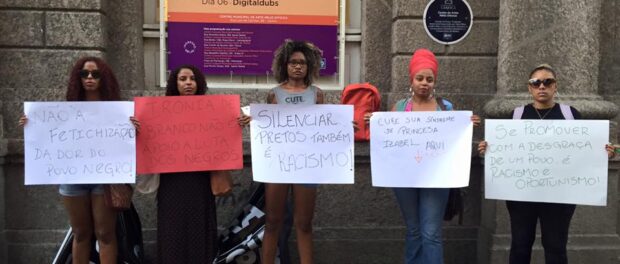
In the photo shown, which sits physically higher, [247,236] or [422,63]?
[422,63]

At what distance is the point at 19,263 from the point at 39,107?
1.93 metres

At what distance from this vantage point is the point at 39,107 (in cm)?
354

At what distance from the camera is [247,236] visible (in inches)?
169

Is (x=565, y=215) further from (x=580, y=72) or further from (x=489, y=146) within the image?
(x=580, y=72)

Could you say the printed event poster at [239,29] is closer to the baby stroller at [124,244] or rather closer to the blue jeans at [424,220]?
the baby stroller at [124,244]

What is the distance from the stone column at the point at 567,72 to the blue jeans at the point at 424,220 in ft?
3.89

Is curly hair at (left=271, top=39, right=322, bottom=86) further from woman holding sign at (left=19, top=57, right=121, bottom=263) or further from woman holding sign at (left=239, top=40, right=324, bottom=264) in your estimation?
woman holding sign at (left=19, top=57, right=121, bottom=263)

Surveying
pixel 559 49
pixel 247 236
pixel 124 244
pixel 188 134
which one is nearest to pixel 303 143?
pixel 188 134

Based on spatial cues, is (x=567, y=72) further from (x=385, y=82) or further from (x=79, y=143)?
(x=79, y=143)

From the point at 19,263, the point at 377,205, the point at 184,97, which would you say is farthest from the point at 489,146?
the point at 19,263

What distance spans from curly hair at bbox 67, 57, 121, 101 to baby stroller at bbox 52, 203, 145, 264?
3.11 feet

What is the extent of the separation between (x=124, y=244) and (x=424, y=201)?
7.41ft

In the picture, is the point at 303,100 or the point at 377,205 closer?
the point at 303,100

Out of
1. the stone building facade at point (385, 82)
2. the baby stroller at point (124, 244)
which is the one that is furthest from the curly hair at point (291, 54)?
the baby stroller at point (124, 244)
